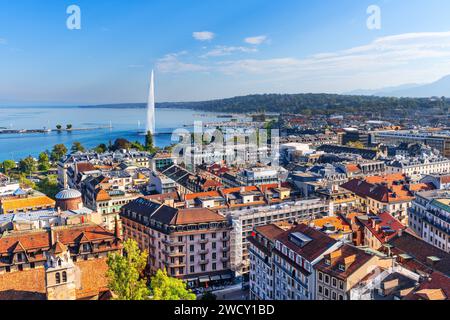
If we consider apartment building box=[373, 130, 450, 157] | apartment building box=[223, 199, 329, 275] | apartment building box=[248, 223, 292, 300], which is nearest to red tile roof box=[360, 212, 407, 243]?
apartment building box=[223, 199, 329, 275]

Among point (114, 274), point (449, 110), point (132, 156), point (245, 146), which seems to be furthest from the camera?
point (449, 110)

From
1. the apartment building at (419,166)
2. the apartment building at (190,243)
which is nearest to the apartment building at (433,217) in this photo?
the apartment building at (190,243)

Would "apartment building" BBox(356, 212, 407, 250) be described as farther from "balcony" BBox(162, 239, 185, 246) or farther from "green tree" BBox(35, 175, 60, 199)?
"green tree" BBox(35, 175, 60, 199)

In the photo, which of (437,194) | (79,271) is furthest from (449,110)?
(79,271)

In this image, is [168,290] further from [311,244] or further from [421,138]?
[421,138]

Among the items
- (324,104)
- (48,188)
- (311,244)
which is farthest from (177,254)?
(324,104)
